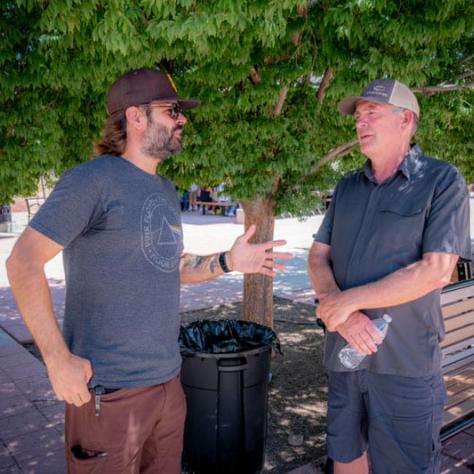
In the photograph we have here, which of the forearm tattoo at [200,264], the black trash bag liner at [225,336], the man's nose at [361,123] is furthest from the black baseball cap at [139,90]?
the black trash bag liner at [225,336]

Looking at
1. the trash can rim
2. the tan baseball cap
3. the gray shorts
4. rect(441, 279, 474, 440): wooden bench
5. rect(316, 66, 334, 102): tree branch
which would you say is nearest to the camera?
the gray shorts

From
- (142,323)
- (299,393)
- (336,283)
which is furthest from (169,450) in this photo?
(299,393)

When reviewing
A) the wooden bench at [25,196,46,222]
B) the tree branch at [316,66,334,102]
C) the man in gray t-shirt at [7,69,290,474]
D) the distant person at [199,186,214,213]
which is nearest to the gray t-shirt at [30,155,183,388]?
the man in gray t-shirt at [7,69,290,474]

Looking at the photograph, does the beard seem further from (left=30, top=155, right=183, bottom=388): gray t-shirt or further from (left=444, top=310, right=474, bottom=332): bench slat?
(left=444, top=310, right=474, bottom=332): bench slat

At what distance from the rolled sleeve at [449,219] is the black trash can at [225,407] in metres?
1.25

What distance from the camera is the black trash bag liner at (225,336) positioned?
10.2 ft

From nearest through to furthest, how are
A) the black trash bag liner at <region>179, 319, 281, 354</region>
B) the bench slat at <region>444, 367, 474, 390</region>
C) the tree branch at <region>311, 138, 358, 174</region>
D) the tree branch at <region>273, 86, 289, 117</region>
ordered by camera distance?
the black trash bag liner at <region>179, 319, 281, 354</region> → the bench slat at <region>444, 367, 474, 390</region> → the tree branch at <region>273, 86, 289, 117</region> → the tree branch at <region>311, 138, 358, 174</region>

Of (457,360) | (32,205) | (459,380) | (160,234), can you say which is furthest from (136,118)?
(32,205)

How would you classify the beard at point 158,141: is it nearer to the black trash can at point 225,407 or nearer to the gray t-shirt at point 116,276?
the gray t-shirt at point 116,276

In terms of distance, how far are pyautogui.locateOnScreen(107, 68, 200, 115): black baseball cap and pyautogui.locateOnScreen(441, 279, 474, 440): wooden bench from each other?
2161mm

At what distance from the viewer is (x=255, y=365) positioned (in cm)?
293

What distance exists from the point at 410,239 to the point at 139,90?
52.6 inches

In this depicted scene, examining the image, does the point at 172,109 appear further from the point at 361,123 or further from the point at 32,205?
the point at 32,205

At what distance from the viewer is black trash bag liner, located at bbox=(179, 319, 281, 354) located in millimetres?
3117
